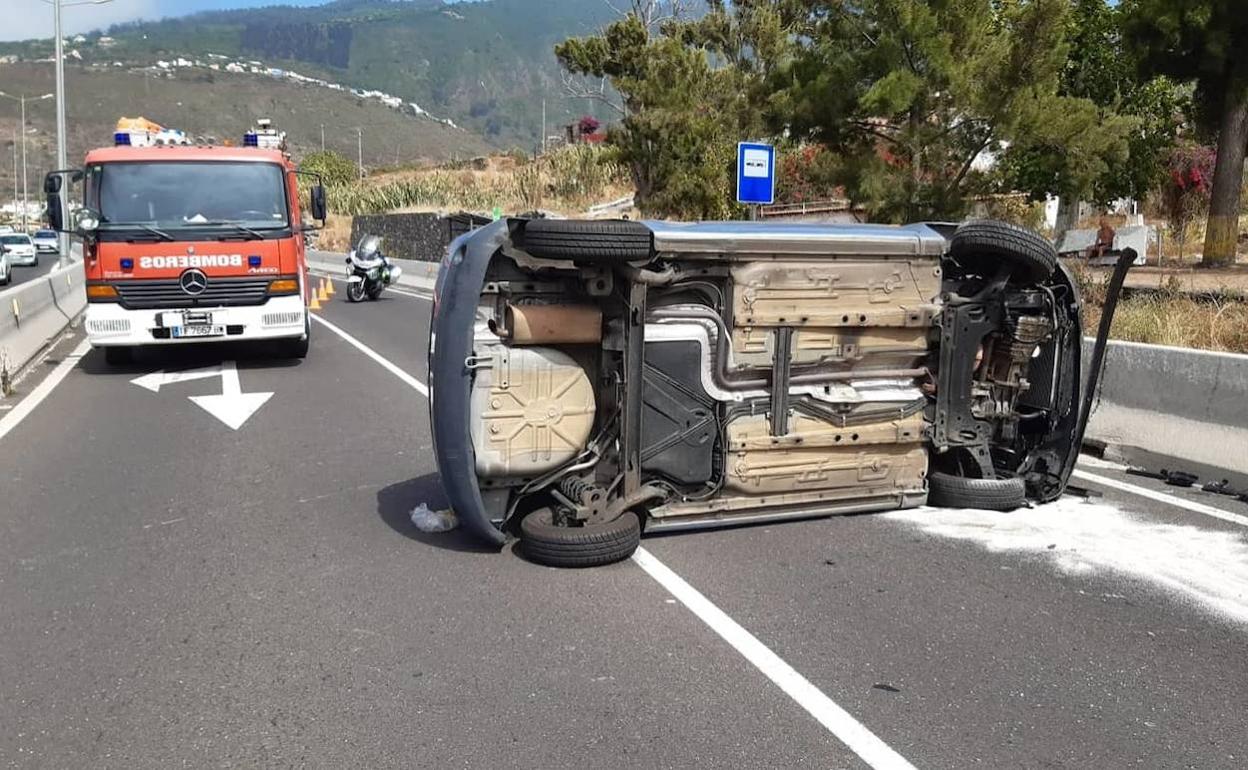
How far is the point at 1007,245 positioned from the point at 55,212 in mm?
11062

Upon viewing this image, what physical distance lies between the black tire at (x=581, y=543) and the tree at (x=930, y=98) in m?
12.0

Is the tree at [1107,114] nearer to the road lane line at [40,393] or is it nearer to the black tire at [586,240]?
the black tire at [586,240]

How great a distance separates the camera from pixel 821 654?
4.32 m

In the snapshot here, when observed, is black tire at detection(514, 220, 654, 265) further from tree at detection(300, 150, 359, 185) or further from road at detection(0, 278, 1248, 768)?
tree at detection(300, 150, 359, 185)

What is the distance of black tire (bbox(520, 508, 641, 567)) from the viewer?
529cm

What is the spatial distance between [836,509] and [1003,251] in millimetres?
1735

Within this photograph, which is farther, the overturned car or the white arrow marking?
the white arrow marking

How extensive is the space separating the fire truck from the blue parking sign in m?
6.61

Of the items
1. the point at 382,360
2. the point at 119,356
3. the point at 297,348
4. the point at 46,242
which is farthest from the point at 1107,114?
the point at 46,242

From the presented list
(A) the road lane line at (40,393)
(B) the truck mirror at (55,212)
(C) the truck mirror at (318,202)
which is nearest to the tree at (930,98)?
(C) the truck mirror at (318,202)

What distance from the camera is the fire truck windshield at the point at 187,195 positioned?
1190 cm

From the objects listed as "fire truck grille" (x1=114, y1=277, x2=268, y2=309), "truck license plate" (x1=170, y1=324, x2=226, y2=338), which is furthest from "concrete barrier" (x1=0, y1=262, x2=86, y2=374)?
"truck license plate" (x1=170, y1=324, x2=226, y2=338)

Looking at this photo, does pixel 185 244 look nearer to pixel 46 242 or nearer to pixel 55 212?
pixel 55 212

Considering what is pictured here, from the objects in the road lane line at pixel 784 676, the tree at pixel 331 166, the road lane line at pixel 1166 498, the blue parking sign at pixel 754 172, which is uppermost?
the tree at pixel 331 166
